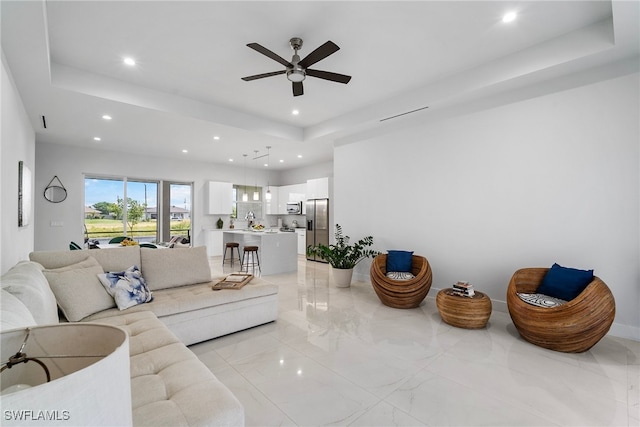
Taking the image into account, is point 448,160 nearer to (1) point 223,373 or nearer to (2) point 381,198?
(2) point 381,198

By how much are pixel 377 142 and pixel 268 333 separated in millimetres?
3832

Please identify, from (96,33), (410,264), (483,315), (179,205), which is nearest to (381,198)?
(410,264)

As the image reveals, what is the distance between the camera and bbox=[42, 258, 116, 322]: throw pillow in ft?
7.77

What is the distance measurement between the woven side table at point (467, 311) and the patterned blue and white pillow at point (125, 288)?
3244mm

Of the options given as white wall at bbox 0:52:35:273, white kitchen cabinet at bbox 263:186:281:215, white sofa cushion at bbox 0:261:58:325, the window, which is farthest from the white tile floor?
white kitchen cabinet at bbox 263:186:281:215

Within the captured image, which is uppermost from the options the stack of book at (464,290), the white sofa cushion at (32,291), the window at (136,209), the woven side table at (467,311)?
the window at (136,209)

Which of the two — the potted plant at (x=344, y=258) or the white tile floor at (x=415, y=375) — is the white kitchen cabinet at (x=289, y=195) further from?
the white tile floor at (x=415, y=375)

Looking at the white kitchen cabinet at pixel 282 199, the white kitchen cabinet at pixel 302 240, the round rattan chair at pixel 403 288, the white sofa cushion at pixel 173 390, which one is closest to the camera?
the white sofa cushion at pixel 173 390

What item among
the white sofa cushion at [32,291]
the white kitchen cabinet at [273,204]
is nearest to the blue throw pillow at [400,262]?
the white sofa cushion at [32,291]

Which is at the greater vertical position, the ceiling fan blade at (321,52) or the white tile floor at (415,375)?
the ceiling fan blade at (321,52)

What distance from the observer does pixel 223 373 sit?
245 centimetres

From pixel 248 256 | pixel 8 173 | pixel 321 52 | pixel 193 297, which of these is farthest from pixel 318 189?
pixel 8 173

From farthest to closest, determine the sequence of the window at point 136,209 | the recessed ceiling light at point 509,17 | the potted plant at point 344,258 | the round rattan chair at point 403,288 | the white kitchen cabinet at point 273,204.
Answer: the white kitchen cabinet at point 273,204, the window at point 136,209, the potted plant at point 344,258, the round rattan chair at point 403,288, the recessed ceiling light at point 509,17

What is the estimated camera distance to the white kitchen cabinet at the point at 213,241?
8.67 meters
